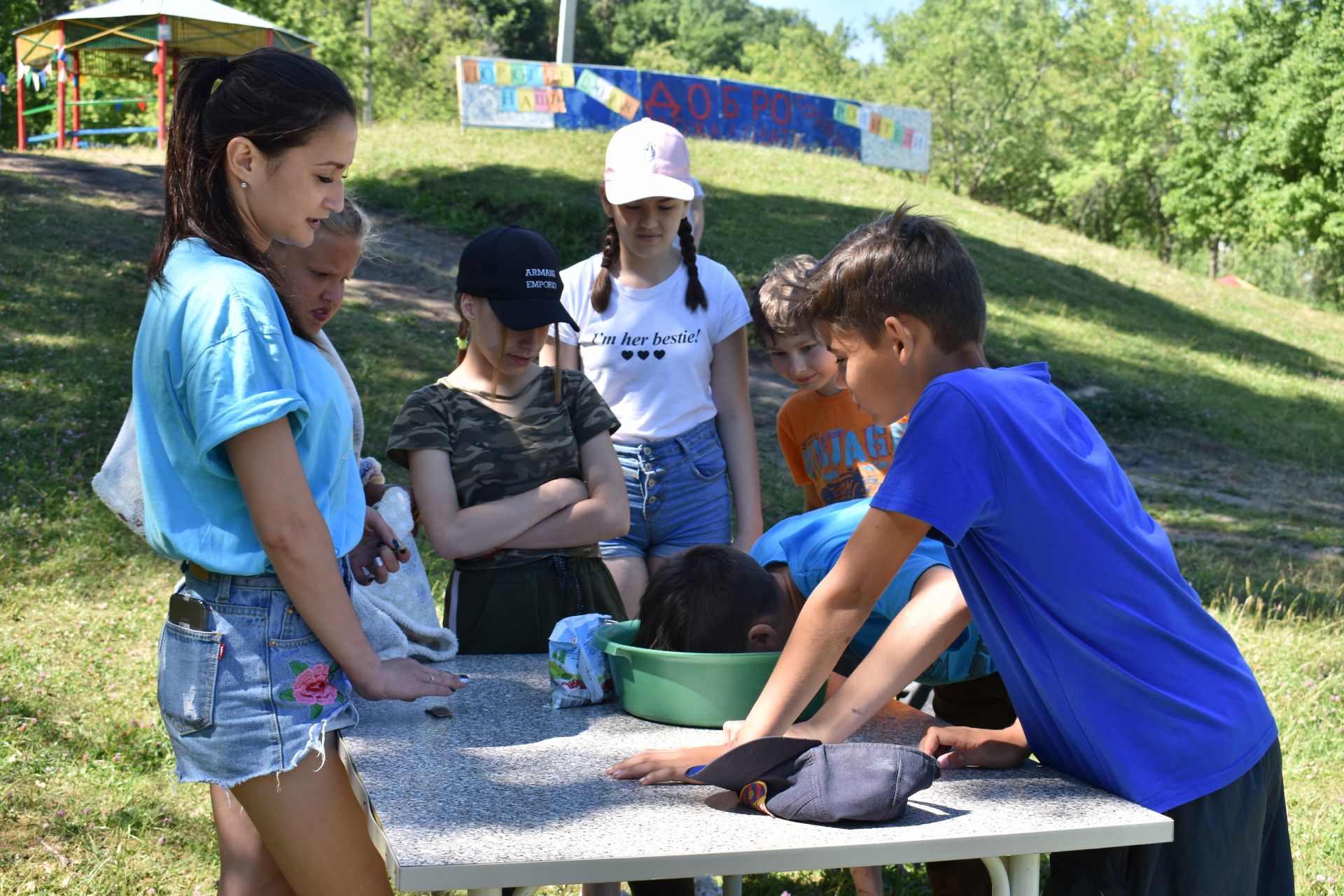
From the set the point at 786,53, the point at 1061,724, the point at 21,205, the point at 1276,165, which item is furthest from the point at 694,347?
the point at 786,53

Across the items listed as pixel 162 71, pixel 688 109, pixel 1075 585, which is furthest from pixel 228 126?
pixel 688 109

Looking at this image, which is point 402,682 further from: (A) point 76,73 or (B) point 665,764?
(A) point 76,73

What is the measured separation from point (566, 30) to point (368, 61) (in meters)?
20.8

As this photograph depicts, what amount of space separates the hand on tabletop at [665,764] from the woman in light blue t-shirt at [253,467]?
0.41m

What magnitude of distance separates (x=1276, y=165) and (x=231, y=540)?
23.7m

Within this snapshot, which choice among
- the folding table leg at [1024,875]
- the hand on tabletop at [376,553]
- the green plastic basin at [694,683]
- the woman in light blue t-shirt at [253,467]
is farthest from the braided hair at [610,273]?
the folding table leg at [1024,875]

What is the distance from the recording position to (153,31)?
16.0 m

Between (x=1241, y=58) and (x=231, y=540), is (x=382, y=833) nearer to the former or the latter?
(x=231, y=540)

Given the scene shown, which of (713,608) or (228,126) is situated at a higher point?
(228,126)

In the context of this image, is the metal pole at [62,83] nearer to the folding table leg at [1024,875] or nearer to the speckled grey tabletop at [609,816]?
the speckled grey tabletop at [609,816]

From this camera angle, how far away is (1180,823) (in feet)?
5.38

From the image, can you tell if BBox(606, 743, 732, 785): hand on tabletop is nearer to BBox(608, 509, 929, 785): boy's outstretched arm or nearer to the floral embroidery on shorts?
BBox(608, 509, 929, 785): boy's outstretched arm

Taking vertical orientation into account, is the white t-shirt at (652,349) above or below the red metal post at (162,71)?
below

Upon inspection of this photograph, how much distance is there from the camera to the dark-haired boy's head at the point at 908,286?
1.75 metres
